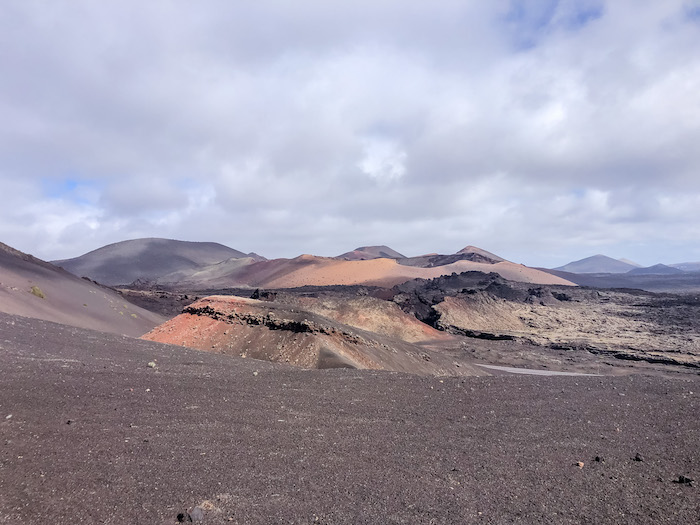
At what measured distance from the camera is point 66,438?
5.98 metres

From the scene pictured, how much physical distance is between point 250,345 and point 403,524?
1403 centimetres

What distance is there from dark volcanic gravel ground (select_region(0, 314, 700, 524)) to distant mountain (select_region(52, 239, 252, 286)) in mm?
105266

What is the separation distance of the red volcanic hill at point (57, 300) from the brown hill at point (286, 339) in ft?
19.6

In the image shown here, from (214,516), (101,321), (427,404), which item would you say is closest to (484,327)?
(101,321)

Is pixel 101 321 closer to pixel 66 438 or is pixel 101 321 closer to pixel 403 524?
pixel 66 438

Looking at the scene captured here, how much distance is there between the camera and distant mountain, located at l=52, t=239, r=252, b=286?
11481 cm

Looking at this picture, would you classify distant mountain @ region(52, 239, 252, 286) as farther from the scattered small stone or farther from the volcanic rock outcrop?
the scattered small stone

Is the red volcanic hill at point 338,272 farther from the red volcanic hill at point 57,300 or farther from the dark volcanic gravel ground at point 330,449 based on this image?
the dark volcanic gravel ground at point 330,449

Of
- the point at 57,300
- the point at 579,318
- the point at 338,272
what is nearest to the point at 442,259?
the point at 338,272

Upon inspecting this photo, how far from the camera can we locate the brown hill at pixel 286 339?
Answer: 17047mm

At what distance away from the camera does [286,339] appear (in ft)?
58.0

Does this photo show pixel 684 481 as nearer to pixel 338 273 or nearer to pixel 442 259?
→ pixel 338 273

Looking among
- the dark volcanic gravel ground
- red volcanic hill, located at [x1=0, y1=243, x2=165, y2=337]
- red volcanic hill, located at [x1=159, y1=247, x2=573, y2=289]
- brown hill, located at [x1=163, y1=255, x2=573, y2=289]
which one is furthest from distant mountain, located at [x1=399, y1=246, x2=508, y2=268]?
the dark volcanic gravel ground

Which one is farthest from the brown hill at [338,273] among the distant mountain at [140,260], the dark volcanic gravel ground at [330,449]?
the dark volcanic gravel ground at [330,449]
